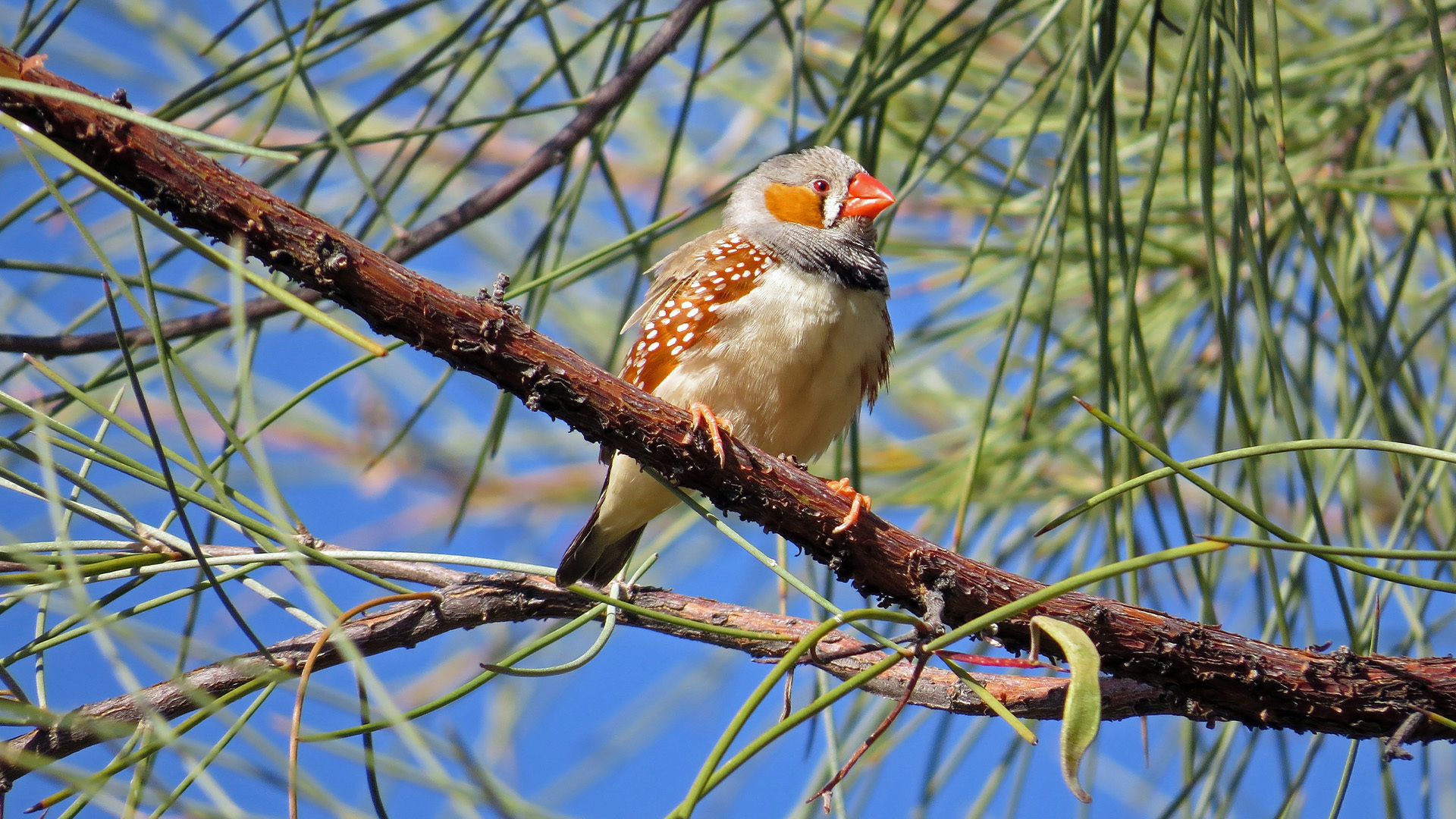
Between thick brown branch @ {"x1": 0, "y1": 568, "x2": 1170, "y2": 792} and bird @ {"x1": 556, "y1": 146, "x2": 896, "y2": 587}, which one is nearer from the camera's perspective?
thick brown branch @ {"x1": 0, "y1": 568, "x2": 1170, "y2": 792}

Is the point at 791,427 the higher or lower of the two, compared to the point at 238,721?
higher

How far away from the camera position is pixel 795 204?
3.17 m

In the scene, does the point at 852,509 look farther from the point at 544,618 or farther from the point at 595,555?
the point at 595,555

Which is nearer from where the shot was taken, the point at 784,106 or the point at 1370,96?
the point at 1370,96

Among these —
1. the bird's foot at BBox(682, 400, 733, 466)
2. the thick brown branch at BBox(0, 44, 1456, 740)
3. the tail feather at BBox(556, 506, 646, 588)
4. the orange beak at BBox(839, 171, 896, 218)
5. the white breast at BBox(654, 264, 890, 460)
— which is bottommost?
the thick brown branch at BBox(0, 44, 1456, 740)

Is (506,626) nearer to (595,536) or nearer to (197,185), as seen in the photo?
(595,536)

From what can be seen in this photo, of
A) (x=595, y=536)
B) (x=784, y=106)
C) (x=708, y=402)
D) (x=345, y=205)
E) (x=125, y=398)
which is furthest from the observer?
(x=345, y=205)

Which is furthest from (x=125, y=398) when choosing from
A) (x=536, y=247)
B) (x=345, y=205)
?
(x=536, y=247)

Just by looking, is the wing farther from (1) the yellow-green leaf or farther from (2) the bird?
(1) the yellow-green leaf

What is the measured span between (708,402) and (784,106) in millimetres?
1333

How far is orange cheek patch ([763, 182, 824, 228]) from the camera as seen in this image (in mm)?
3139

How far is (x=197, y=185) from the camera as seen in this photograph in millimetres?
1237

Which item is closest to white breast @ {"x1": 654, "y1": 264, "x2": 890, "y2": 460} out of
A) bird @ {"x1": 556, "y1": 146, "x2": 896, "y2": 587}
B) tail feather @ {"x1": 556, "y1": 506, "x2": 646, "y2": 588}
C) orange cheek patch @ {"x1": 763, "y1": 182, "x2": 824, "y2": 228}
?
bird @ {"x1": 556, "y1": 146, "x2": 896, "y2": 587}

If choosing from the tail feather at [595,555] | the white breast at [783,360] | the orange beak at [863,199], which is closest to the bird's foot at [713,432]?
the white breast at [783,360]
